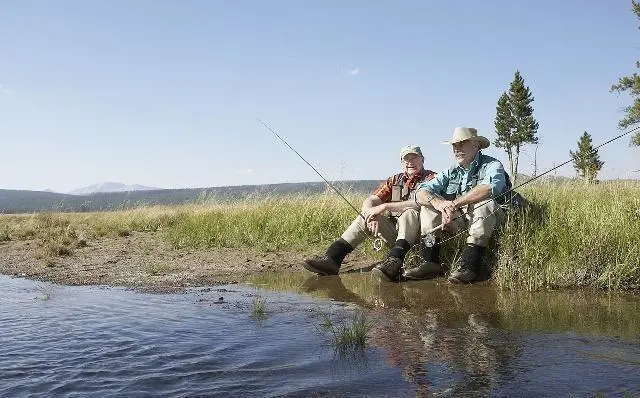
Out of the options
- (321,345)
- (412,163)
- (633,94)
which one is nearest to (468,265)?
(412,163)

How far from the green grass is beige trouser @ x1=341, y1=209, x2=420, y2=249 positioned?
313mm

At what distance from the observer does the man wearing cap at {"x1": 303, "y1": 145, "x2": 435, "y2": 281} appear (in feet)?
22.0

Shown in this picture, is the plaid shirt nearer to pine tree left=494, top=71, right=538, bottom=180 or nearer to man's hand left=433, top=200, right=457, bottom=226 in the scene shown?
man's hand left=433, top=200, right=457, bottom=226

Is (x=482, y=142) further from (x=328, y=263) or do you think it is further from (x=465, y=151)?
(x=328, y=263)

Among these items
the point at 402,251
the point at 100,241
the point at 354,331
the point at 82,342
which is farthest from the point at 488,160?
the point at 100,241

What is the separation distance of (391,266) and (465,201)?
3.31ft

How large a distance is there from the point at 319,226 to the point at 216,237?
184cm

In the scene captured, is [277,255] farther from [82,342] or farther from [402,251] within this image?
[82,342]

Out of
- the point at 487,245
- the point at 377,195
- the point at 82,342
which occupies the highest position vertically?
the point at 377,195

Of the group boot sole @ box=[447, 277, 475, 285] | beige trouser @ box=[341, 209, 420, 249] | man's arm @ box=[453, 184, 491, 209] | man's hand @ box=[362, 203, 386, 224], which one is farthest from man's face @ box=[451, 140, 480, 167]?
boot sole @ box=[447, 277, 475, 285]

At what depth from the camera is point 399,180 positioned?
727cm

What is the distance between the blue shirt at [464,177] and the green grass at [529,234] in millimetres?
487

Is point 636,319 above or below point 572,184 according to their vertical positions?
below

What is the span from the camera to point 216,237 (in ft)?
32.9
